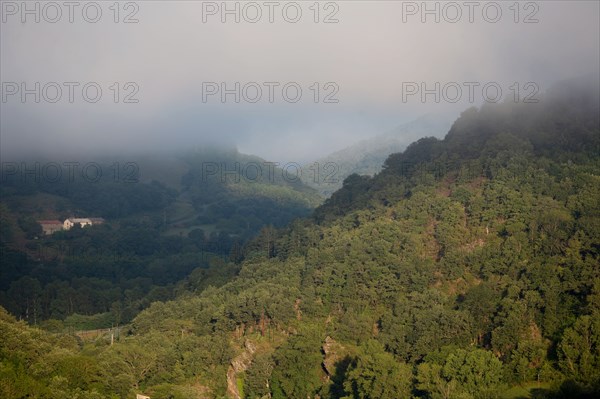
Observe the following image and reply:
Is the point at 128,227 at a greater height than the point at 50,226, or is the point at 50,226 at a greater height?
the point at 50,226

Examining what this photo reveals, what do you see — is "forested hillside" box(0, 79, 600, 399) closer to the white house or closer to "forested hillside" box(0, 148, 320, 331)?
"forested hillside" box(0, 148, 320, 331)

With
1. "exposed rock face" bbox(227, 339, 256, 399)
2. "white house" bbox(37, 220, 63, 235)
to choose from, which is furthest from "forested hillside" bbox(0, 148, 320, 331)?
"exposed rock face" bbox(227, 339, 256, 399)

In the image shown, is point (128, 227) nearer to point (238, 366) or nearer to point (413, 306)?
point (238, 366)

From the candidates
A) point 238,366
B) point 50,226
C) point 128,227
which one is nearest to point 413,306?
point 238,366

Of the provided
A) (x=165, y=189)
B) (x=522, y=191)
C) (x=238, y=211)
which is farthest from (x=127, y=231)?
(x=522, y=191)

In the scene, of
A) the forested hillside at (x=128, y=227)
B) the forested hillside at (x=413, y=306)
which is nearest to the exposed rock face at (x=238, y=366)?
the forested hillside at (x=413, y=306)

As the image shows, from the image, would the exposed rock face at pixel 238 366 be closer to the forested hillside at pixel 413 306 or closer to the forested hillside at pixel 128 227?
the forested hillside at pixel 413 306

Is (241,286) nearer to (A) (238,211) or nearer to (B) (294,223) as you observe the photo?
(B) (294,223)
